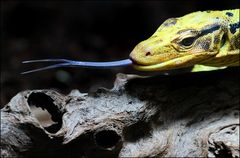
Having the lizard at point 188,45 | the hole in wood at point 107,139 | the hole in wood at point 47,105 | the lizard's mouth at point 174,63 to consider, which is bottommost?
the hole in wood at point 107,139

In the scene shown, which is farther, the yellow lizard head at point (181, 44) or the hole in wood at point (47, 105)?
the yellow lizard head at point (181, 44)

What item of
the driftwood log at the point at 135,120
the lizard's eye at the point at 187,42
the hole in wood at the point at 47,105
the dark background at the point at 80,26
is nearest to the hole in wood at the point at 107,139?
the driftwood log at the point at 135,120

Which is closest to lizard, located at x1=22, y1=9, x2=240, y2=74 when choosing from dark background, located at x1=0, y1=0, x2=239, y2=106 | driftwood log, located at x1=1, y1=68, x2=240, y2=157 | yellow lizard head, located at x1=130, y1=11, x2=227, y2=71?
yellow lizard head, located at x1=130, y1=11, x2=227, y2=71

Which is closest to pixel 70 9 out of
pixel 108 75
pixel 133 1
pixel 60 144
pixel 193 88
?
pixel 133 1

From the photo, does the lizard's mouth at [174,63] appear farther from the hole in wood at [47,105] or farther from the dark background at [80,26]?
the dark background at [80,26]

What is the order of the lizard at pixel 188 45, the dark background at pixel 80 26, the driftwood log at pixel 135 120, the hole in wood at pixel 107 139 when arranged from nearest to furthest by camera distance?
1. the driftwood log at pixel 135 120
2. the hole in wood at pixel 107 139
3. the lizard at pixel 188 45
4. the dark background at pixel 80 26

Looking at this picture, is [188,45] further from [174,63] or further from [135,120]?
[135,120]

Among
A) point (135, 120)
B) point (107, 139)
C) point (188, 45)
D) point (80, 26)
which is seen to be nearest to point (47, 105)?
point (107, 139)
